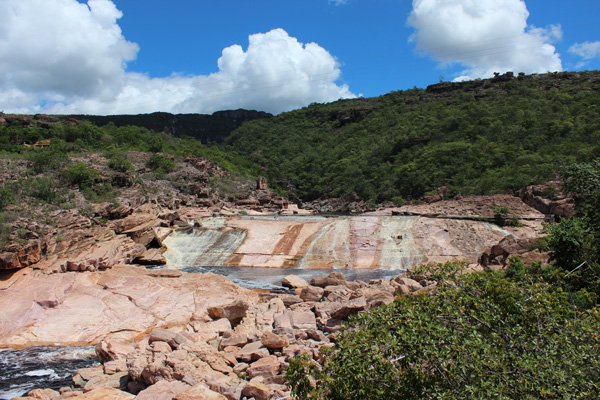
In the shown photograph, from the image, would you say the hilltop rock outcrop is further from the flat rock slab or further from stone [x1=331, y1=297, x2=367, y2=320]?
the flat rock slab

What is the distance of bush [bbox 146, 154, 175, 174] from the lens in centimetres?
4056

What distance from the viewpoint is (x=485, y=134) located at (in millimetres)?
45094

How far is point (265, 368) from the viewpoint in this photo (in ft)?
29.0

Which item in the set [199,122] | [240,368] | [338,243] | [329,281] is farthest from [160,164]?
[199,122]

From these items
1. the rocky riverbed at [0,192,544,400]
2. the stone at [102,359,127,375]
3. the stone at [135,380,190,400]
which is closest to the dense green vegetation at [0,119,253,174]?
the rocky riverbed at [0,192,544,400]

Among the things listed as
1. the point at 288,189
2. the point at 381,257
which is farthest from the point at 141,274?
the point at 288,189

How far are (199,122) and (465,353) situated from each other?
10837 centimetres

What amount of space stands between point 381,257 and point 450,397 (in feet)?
59.5

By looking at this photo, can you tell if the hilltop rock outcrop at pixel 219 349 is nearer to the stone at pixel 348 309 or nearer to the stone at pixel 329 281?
the stone at pixel 348 309

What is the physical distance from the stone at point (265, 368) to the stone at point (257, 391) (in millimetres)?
820

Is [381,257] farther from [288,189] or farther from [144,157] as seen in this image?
[288,189]

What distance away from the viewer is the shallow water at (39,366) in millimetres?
9570

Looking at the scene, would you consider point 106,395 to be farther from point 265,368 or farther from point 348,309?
point 348,309

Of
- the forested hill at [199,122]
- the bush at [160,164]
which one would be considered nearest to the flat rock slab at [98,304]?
the bush at [160,164]
